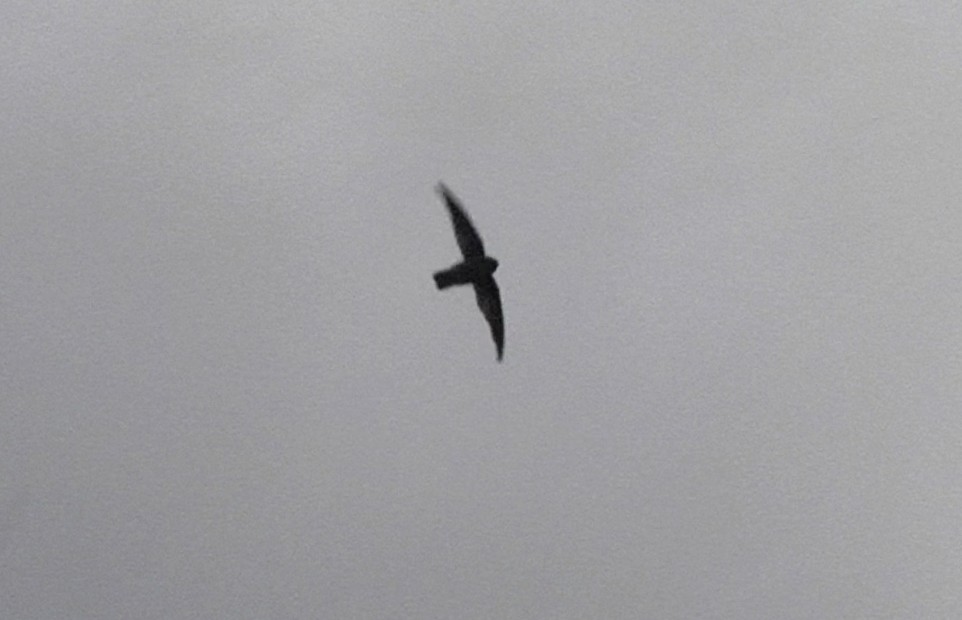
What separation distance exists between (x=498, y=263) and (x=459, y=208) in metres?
5.72

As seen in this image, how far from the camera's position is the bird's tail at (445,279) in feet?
267

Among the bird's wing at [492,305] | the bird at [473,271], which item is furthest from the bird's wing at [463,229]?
the bird's wing at [492,305]

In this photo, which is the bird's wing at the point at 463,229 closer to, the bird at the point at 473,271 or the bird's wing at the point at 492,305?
the bird at the point at 473,271

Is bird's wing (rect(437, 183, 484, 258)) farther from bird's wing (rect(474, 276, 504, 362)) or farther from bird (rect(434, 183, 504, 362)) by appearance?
bird's wing (rect(474, 276, 504, 362))

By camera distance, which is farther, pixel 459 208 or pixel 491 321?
pixel 491 321

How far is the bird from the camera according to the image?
79.6m

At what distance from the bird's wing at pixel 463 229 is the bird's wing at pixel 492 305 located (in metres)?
2.45

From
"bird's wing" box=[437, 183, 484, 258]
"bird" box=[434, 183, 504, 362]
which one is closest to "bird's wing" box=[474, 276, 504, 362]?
"bird" box=[434, 183, 504, 362]

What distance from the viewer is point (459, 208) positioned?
7894cm

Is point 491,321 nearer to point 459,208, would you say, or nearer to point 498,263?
point 498,263

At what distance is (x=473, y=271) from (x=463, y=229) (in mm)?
3055

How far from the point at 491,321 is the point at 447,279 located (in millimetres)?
5171

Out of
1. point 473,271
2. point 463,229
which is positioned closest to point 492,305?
point 473,271

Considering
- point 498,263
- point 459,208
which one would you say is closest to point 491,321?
point 498,263
